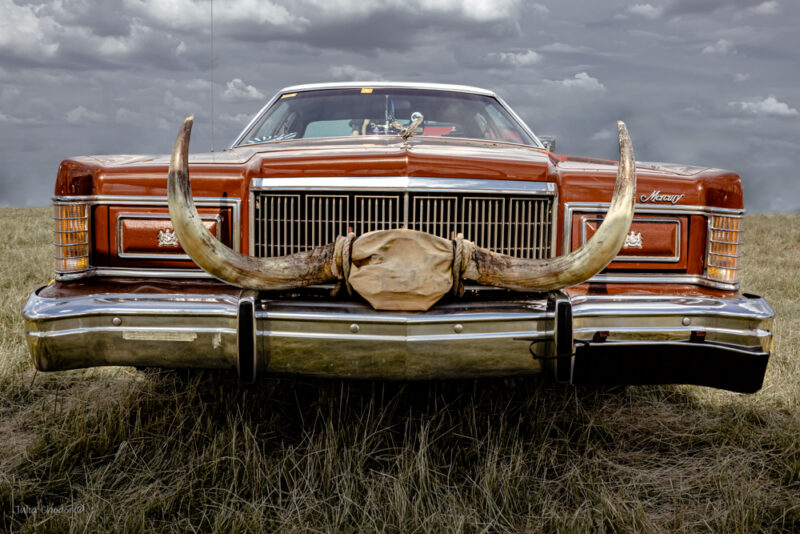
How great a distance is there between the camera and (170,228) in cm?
271

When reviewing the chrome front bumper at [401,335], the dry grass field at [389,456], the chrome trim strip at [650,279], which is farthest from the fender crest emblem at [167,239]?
the chrome trim strip at [650,279]

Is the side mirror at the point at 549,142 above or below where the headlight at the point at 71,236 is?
above

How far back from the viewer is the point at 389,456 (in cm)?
280

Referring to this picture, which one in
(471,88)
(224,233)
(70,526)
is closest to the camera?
(70,526)

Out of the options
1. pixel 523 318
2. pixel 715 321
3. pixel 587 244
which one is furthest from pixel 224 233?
pixel 715 321

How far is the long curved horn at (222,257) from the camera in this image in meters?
2.35

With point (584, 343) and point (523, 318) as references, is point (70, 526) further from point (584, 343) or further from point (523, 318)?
point (584, 343)

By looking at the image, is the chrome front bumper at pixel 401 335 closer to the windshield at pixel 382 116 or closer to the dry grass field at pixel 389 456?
the dry grass field at pixel 389 456

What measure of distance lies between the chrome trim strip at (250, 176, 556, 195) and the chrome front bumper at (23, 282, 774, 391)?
43 centimetres

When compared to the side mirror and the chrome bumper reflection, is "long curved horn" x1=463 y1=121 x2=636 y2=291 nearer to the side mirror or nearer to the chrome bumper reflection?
the chrome bumper reflection

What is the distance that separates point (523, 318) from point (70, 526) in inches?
66.5

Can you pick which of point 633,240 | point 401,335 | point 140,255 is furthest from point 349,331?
point 633,240

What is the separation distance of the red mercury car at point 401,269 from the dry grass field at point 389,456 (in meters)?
0.43

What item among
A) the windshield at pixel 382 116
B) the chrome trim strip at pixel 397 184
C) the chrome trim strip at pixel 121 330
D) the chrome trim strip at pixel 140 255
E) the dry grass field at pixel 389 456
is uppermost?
the windshield at pixel 382 116
